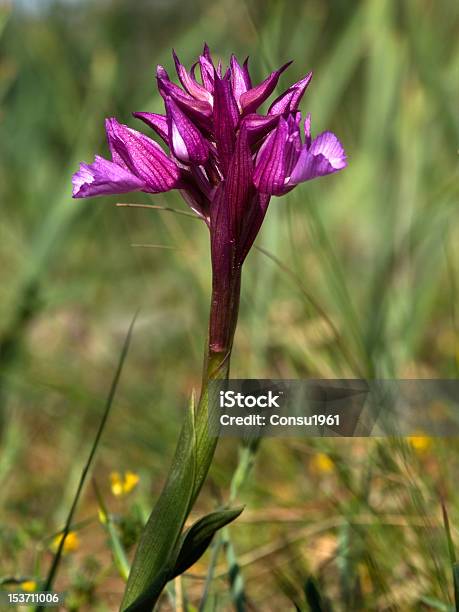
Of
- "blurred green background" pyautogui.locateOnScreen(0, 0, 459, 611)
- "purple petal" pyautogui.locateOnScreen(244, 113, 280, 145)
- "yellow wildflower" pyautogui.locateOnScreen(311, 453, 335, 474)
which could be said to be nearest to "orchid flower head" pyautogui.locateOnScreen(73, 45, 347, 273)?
"purple petal" pyautogui.locateOnScreen(244, 113, 280, 145)

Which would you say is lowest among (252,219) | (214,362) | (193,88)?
(214,362)

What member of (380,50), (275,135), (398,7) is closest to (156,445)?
(275,135)

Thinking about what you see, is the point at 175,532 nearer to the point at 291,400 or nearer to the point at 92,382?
the point at 291,400

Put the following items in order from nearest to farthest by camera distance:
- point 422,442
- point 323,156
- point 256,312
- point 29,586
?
1. point 323,156
2. point 29,586
3. point 422,442
4. point 256,312

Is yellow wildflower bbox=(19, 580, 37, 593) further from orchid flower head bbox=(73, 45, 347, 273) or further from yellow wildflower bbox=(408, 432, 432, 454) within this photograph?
yellow wildflower bbox=(408, 432, 432, 454)

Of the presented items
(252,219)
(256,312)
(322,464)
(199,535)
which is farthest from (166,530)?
(256,312)

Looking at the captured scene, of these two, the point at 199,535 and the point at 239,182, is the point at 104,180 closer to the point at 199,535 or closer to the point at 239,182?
the point at 239,182

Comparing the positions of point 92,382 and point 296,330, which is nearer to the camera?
point 296,330

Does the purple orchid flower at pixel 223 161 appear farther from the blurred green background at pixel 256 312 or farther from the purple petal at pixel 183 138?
the blurred green background at pixel 256 312

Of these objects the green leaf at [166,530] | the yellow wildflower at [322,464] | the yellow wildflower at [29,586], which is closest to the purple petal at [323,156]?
the green leaf at [166,530]
